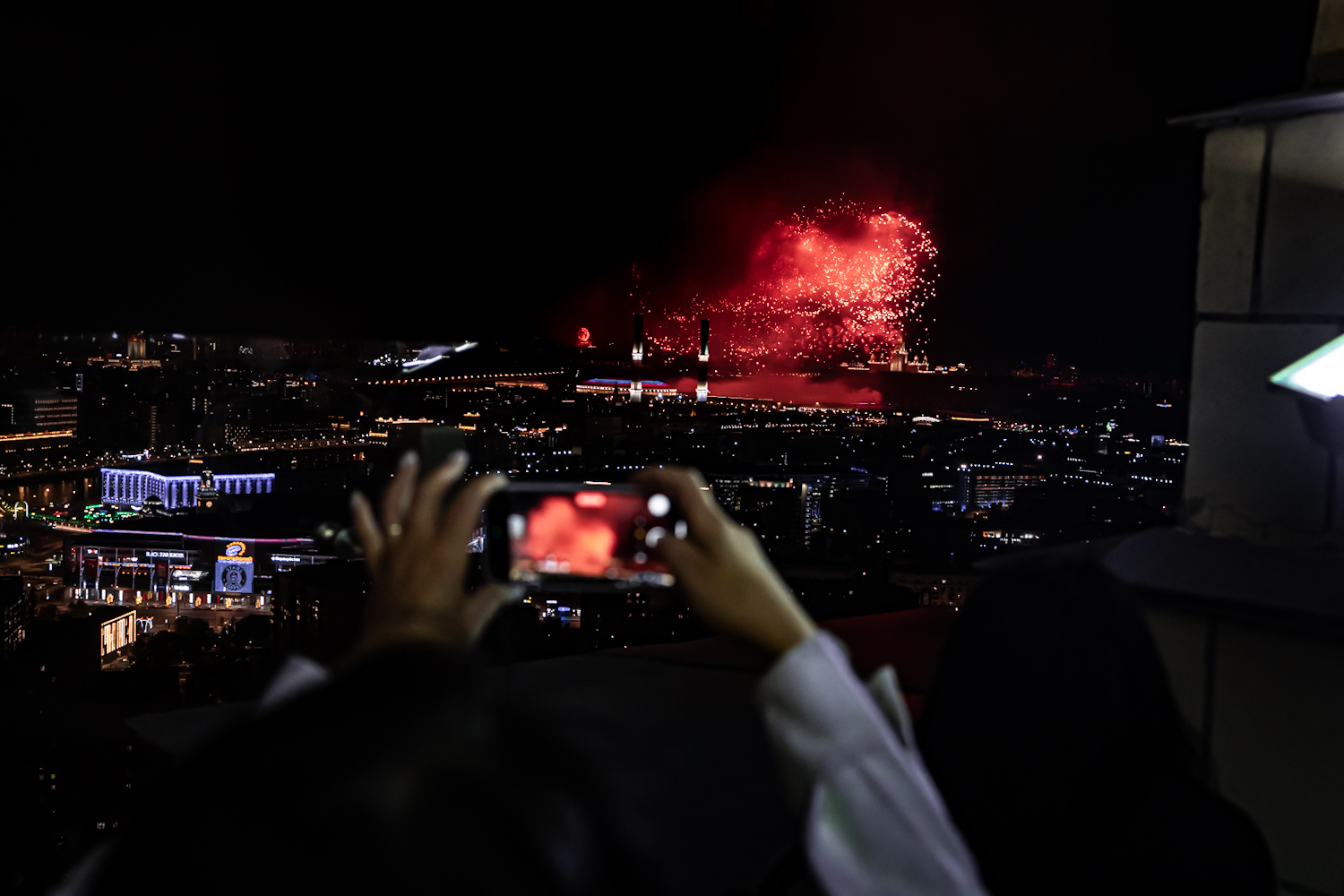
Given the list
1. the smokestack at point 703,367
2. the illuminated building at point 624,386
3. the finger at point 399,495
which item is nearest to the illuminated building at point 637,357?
the illuminated building at point 624,386

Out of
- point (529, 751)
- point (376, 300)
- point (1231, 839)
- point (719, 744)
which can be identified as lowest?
point (719, 744)

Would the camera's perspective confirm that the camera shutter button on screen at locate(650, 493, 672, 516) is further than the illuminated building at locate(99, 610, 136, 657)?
No

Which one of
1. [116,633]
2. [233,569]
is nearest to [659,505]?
[233,569]

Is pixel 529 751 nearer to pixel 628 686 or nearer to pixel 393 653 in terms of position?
pixel 393 653

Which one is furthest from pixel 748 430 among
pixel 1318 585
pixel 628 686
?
pixel 1318 585

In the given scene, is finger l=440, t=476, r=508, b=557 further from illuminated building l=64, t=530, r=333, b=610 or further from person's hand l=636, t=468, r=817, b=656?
illuminated building l=64, t=530, r=333, b=610

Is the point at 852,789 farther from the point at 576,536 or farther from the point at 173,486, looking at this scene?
the point at 173,486

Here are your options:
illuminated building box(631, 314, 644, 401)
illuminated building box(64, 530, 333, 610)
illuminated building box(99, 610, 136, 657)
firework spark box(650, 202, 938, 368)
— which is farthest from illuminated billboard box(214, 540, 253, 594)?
firework spark box(650, 202, 938, 368)

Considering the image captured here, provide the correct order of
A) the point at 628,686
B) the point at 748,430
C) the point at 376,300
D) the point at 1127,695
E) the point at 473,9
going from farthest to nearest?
1. the point at 748,430
2. the point at 628,686
3. the point at 473,9
4. the point at 376,300
5. the point at 1127,695
